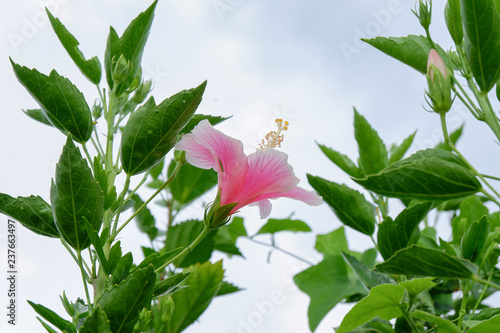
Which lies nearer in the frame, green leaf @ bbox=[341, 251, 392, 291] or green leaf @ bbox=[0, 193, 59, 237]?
green leaf @ bbox=[0, 193, 59, 237]

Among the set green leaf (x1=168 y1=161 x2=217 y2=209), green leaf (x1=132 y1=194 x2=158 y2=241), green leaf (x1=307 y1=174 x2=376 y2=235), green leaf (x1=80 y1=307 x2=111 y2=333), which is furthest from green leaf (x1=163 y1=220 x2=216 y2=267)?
green leaf (x1=80 y1=307 x2=111 y2=333)

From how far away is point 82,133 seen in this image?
3.96 feet

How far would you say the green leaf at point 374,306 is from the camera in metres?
1.23

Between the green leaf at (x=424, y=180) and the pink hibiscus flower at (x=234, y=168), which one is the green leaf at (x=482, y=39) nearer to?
the green leaf at (x=424, y=180)

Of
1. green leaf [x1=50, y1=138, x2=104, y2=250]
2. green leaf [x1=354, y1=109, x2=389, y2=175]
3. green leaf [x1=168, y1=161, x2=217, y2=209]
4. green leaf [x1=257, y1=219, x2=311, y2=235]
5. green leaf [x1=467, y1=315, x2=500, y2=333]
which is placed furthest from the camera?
green leaf [x1=257, y1=219, x2=311, y2=235]

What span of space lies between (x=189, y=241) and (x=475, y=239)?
0.98 m

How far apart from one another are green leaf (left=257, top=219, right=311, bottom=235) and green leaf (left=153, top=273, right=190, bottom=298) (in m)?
1.32

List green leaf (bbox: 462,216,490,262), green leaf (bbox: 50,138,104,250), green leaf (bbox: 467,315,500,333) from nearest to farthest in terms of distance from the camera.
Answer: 1. green leaf (bbox: 50,138,104,250)
2. green leaf (bbox: 467,315,500,333)
3. green leaf (bbox: 462,216,490,262)

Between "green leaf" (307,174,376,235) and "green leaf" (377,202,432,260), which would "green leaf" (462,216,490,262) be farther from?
"green leaf" (307,174,376,235)

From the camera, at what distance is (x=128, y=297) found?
0.96m

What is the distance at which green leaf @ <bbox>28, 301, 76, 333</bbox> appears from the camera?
104 cm

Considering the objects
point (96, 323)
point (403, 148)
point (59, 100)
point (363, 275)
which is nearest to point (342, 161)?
point (403, 148)

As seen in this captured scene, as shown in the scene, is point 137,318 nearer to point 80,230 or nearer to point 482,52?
point 80,230

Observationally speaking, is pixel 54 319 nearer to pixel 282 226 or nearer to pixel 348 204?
pixel 348 204
